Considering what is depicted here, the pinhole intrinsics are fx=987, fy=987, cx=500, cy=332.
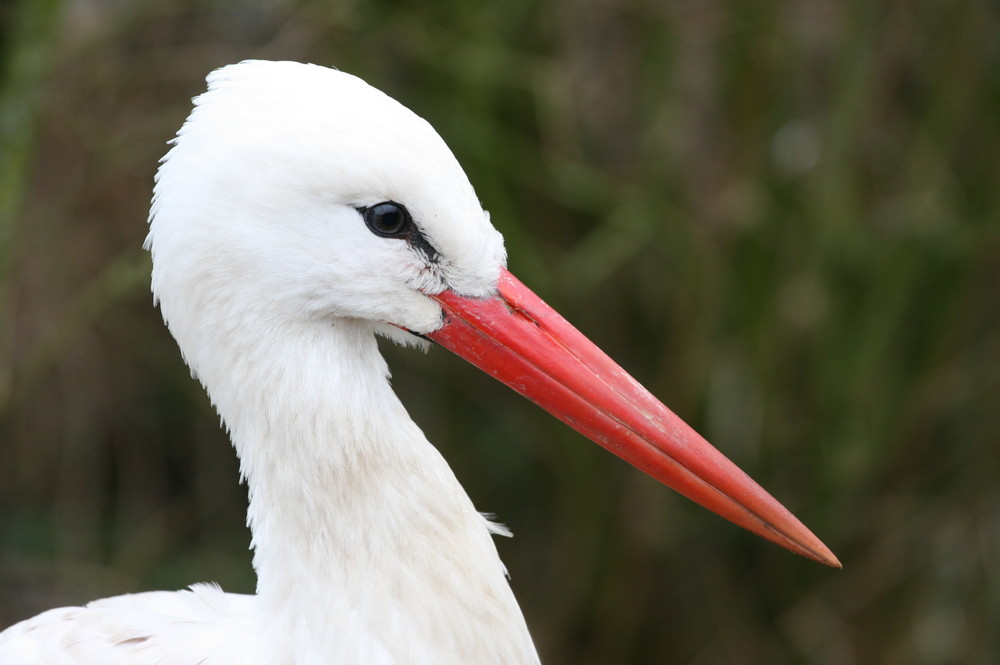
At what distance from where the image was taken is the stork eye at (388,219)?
1.32 meters

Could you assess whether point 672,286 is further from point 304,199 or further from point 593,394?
point 304,199

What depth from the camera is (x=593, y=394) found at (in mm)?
1424

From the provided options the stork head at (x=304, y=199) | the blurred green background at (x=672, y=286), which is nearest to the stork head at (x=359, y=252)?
the stork head at (x=304, y=199)

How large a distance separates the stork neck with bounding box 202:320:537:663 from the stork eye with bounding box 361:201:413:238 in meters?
0.16

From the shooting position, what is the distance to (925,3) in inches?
121

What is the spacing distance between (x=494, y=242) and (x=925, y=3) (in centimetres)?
231

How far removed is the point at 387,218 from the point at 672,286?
200 centimetres

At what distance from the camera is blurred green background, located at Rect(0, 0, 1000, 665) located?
2.96 metres

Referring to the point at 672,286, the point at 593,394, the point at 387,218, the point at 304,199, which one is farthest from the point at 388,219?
the point at 672,286

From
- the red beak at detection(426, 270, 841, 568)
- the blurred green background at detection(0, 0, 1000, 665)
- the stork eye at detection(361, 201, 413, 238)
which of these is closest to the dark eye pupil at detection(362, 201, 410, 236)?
the stork eye at detection(361, 201, 413, 238)

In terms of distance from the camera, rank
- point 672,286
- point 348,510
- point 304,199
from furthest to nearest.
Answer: point 672,286, point 348,510, point 304,199

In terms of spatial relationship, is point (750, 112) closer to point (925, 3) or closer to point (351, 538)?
point (925, 3)

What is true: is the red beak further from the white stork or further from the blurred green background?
the blurred green background

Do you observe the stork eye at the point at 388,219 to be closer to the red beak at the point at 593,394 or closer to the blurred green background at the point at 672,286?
the red beak at the point at 593,394
